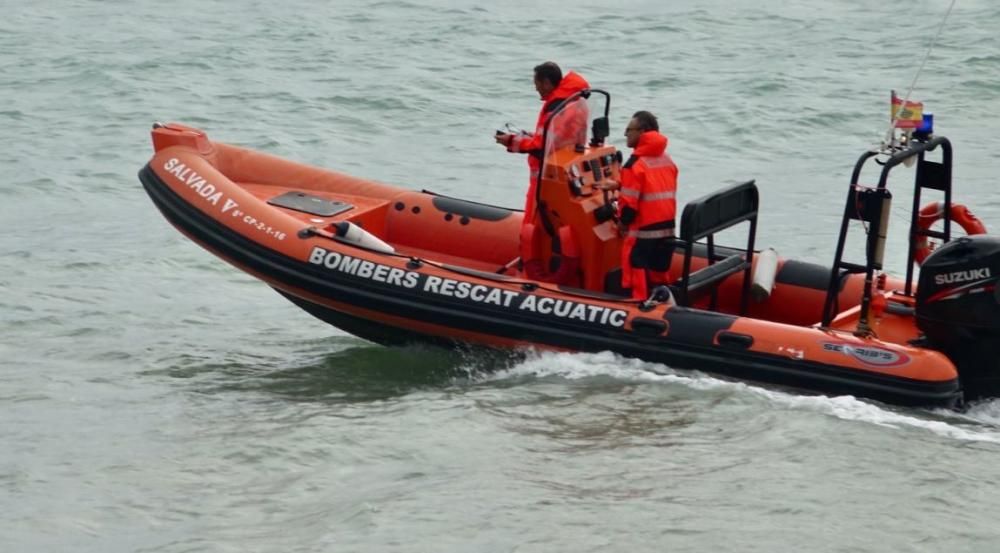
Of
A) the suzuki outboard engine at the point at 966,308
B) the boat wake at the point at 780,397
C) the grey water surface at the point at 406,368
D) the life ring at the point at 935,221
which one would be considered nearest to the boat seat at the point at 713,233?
the boat wake at the point at 780,397

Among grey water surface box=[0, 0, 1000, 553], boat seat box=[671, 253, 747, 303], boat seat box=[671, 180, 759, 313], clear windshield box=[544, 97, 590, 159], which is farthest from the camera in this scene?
clear windshield box=[544, 97, 590, 159]

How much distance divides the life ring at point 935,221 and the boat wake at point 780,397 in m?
0.80

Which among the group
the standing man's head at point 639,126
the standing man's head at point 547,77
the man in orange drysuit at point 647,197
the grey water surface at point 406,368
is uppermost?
the standing man's head at point 547,77

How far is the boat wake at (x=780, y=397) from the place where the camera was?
6797 mm

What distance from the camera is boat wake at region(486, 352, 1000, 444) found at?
22.3 ft

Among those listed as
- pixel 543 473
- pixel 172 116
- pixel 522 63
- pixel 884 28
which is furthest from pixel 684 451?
pixel 884 28

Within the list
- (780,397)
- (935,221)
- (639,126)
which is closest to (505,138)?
(639,126)

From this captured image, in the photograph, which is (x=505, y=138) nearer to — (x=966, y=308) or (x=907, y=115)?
(x=907, y=115)

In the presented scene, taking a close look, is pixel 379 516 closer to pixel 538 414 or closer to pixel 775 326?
pixel 538 414

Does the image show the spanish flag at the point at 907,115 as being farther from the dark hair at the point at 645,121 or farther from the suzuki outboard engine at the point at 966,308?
the dark hair at the point at 645,121

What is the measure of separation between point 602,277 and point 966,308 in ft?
6.03

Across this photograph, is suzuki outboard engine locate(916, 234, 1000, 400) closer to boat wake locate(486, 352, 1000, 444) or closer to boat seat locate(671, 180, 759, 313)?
boat wake locate(486, 352, 1000, 444)

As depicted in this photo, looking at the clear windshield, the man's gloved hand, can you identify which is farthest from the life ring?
the man's gloved hand

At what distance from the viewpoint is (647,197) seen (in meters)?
7.31
